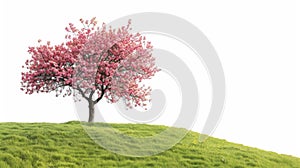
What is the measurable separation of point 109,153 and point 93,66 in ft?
16.4

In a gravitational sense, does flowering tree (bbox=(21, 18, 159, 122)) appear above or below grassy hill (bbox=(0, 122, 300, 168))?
above

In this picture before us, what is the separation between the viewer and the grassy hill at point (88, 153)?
19.0m

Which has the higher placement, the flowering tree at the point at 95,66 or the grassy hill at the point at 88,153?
the flowering tree at the point at 95,66

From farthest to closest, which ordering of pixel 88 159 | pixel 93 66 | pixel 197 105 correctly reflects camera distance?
pixel 93 66
pixel 197 105
pixel 88 159

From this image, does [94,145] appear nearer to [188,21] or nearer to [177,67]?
[177,67]

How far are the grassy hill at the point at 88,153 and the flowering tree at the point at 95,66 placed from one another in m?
2.17

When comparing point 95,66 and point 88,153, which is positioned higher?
point 95,66

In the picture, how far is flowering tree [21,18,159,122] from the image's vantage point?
22453mm

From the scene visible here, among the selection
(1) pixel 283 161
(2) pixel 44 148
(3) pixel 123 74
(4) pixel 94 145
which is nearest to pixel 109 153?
(4) pixel 94 145

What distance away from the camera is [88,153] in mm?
19953

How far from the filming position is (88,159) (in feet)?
63.1

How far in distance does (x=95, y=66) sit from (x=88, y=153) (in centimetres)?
494

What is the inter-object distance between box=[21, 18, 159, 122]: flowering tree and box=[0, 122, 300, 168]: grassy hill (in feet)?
7.11

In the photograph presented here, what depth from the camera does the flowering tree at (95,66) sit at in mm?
22453
